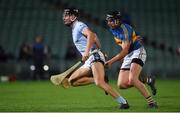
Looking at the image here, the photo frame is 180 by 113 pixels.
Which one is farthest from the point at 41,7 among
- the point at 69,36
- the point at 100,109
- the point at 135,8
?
the point at 100,109

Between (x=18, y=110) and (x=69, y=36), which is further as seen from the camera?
(x=69, y=36)

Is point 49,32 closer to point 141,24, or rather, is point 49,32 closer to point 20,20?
point 20,20

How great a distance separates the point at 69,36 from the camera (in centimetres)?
2911

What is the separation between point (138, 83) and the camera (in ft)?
37.1

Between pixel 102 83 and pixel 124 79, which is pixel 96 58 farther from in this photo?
pixel 124 79

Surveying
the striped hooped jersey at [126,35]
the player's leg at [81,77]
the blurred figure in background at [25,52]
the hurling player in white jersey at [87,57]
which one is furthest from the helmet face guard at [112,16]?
the blurred figure in background at [25,52]

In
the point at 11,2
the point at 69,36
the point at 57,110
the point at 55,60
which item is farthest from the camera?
the point at 11,2

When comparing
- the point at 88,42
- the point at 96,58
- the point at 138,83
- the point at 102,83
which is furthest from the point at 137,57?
the point at 88,42

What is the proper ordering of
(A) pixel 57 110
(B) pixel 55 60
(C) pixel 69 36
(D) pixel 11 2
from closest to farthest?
(A) pixel 57 110 → (B) pixel 55 60 → (C) pixel 69 36 → (D) pixel 11 2

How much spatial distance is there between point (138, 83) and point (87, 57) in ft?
3.54

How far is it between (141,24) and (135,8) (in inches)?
44.8

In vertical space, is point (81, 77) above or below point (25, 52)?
above

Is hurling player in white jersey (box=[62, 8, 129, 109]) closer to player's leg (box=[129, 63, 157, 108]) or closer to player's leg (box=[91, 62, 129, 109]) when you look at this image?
player's leg (box=[91, 62, 129, 109])

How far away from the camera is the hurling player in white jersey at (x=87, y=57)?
1110cm
